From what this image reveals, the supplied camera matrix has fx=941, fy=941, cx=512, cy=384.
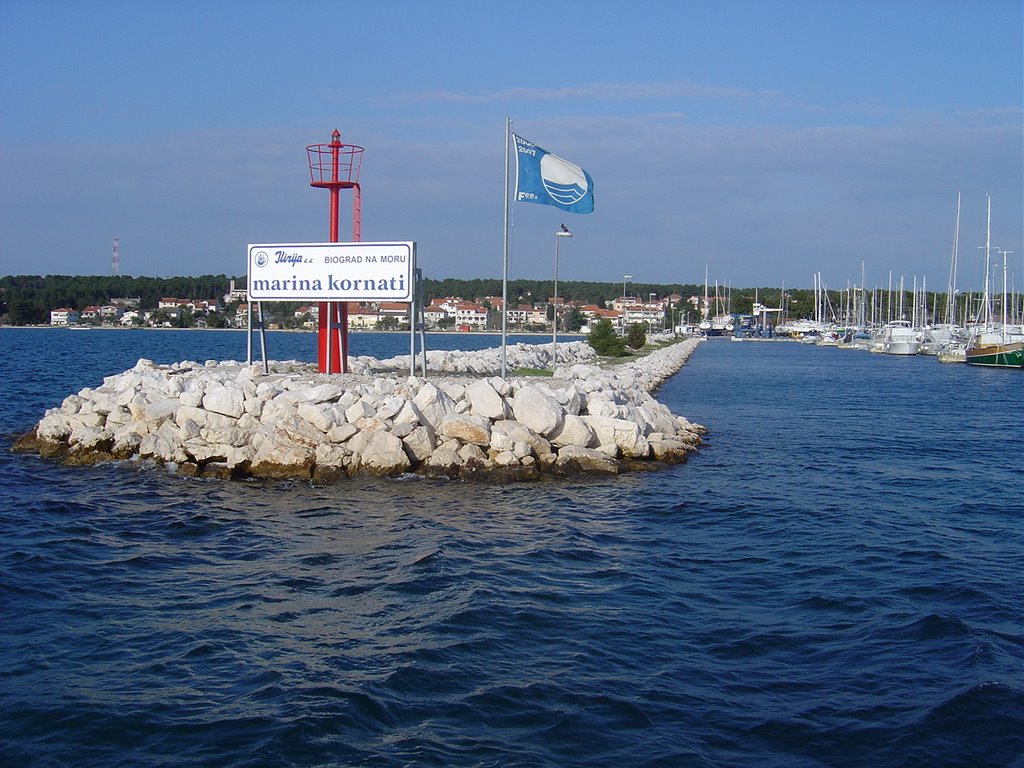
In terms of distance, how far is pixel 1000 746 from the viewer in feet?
23.2

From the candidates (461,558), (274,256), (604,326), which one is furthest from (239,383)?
(604,326)

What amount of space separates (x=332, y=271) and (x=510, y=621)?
13511mm

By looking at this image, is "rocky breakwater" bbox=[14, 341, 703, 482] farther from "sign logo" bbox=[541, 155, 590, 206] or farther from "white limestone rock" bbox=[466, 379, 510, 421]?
"sign logo" bbox=[541, 155, 590, 206]

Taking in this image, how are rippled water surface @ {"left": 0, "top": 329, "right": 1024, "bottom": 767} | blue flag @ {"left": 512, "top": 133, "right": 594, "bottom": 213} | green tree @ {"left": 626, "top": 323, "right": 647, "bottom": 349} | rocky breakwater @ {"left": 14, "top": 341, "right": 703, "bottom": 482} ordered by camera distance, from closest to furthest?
rippled water surface @ {"left": 0, "top": 329, "right": 1024, "bottom": 767}
rocky breakwater @ {"left": 14, "top": 341, "right": 703, "bottom": 482}
blue flag @ {"left": 512, "top": 133, "right": 594, "bottom": 213}
green tree @ {"left": 626, "top": 323, "right": 647, "bottom": 349}

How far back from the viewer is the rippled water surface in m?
7.11

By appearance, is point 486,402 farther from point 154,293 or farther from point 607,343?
point 154,293

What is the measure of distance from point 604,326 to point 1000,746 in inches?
1896

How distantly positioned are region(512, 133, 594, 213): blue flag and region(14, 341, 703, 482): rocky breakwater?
13.0 ft

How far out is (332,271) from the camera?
21438mm

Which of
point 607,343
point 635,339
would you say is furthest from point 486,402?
point 635,339

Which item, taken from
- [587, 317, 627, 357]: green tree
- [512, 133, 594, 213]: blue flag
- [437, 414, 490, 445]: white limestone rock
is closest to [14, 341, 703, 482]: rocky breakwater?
[437, 414, 490, 445]: white limestone rock

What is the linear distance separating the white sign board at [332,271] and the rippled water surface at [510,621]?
6202 millimetres

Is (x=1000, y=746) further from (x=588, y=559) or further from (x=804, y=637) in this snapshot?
(x=588, y=559)

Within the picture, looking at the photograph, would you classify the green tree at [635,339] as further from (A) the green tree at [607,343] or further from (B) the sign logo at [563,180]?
(B) the sign logo at [563,180]
